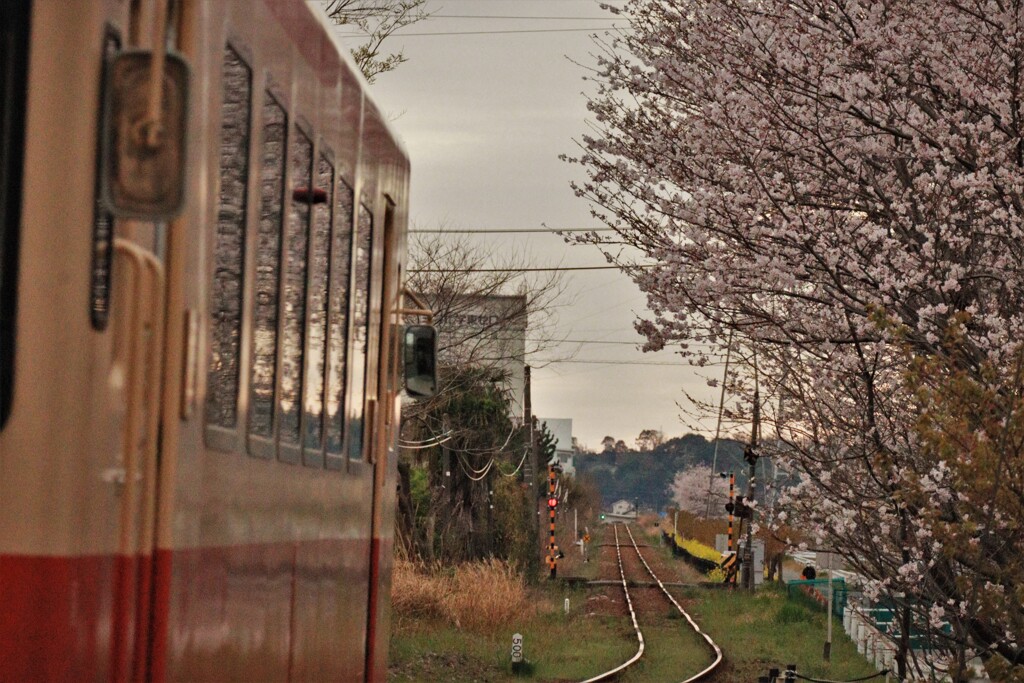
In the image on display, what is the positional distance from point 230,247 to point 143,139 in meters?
0.93

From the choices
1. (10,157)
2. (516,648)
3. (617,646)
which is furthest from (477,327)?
(10,157)

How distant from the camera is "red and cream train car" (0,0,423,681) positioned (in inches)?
110

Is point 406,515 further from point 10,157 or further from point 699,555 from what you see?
point 699,555

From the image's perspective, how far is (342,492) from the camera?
5266 millimetres

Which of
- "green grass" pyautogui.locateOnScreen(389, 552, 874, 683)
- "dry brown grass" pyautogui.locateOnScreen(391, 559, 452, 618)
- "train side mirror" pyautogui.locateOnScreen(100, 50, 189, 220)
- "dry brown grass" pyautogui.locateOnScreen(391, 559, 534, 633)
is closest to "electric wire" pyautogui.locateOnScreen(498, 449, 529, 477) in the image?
"green grass" pyautogui.locateOnScreen(389, 552, 874, 683)

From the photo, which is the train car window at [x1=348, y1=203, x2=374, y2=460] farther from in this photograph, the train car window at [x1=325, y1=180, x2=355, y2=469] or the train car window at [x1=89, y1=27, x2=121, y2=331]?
the train car window at [x1=89, y1=27, x2=121, y2=331]

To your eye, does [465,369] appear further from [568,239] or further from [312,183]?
[312,183]

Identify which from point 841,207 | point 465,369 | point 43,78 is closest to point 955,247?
point 841,207

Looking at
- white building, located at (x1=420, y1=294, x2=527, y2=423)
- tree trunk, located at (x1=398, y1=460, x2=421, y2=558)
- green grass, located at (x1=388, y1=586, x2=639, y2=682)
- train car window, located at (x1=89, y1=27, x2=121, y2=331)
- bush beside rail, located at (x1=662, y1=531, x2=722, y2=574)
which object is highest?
white building, located at (x1=420, y1=294, x2=527, y2=423)

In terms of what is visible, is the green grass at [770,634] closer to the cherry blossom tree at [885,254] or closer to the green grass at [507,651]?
the green grass at [507,651]

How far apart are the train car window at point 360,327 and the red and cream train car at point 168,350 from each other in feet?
1.72

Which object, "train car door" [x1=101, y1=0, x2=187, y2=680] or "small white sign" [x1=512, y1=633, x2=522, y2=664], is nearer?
"train car door" [x1=101, y1=0, x2=187, y2=680]

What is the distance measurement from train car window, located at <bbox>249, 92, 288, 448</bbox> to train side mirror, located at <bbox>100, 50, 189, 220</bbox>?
1.16 m

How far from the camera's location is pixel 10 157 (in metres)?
2.82
